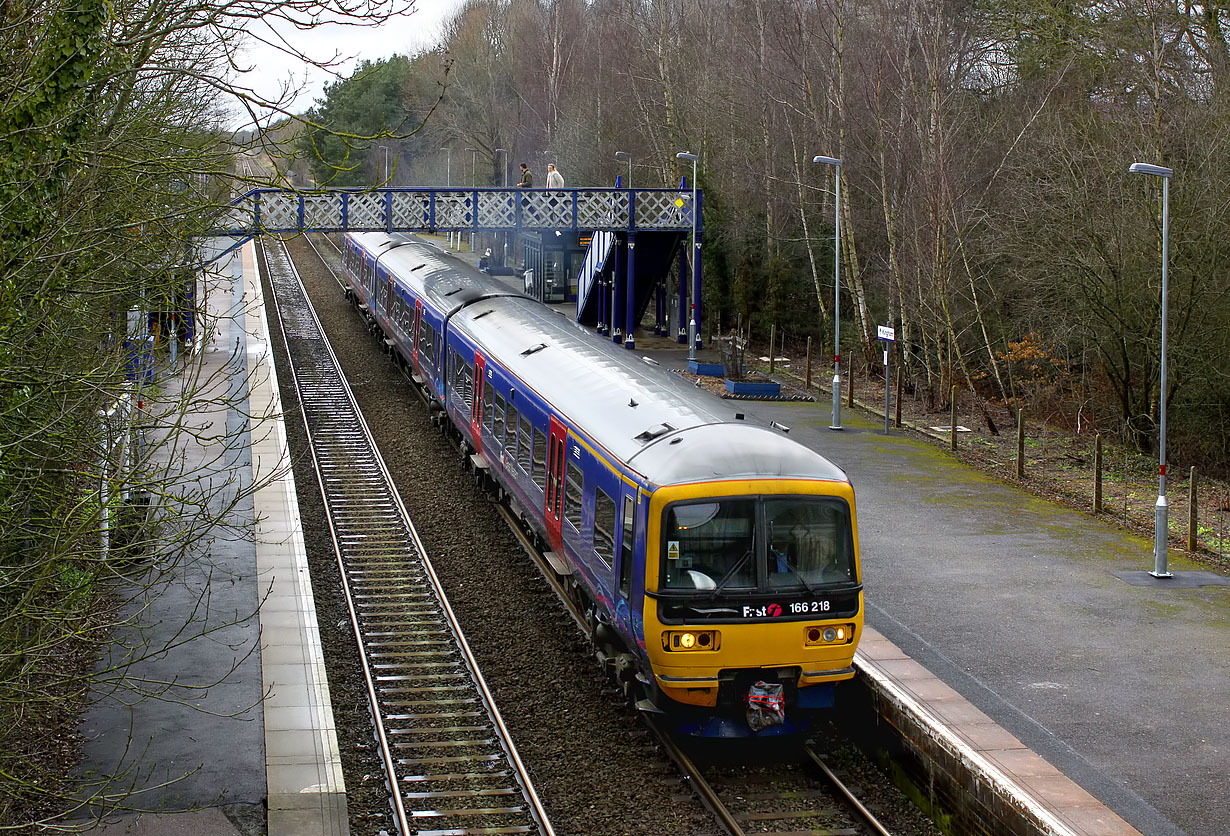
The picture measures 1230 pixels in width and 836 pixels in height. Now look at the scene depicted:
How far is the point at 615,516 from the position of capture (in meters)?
10.6

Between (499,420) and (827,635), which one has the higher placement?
(499,420)

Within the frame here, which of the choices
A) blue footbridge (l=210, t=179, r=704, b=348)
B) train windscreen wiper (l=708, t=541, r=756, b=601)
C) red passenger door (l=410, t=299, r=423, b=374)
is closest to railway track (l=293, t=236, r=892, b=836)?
train windscreen wiper (l=708, t=541, r=756, b=601)

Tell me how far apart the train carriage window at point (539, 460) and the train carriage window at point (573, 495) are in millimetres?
1073

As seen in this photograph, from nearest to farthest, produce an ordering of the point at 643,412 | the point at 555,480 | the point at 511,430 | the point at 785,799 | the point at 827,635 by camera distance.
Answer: the point at 785,799
the point at 827,635
the point at 643,412
the point at 555,480
the point at 511,430

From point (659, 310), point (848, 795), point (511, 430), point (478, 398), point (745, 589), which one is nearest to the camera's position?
point (848, 795)

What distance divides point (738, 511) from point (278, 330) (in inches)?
1094

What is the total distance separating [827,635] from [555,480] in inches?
164

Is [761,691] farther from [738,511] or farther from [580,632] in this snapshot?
[580,632]

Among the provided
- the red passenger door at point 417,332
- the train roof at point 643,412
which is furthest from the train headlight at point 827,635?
the red passenger door at point 417,332

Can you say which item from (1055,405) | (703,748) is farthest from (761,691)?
(1055,405)

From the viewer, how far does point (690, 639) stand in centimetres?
955

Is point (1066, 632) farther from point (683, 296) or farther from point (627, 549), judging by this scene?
point (683, 296)

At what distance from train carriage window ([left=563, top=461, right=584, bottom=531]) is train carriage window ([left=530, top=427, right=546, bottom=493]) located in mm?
1073

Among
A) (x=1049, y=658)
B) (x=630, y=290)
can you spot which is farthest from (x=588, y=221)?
(x=1049, y=658)
